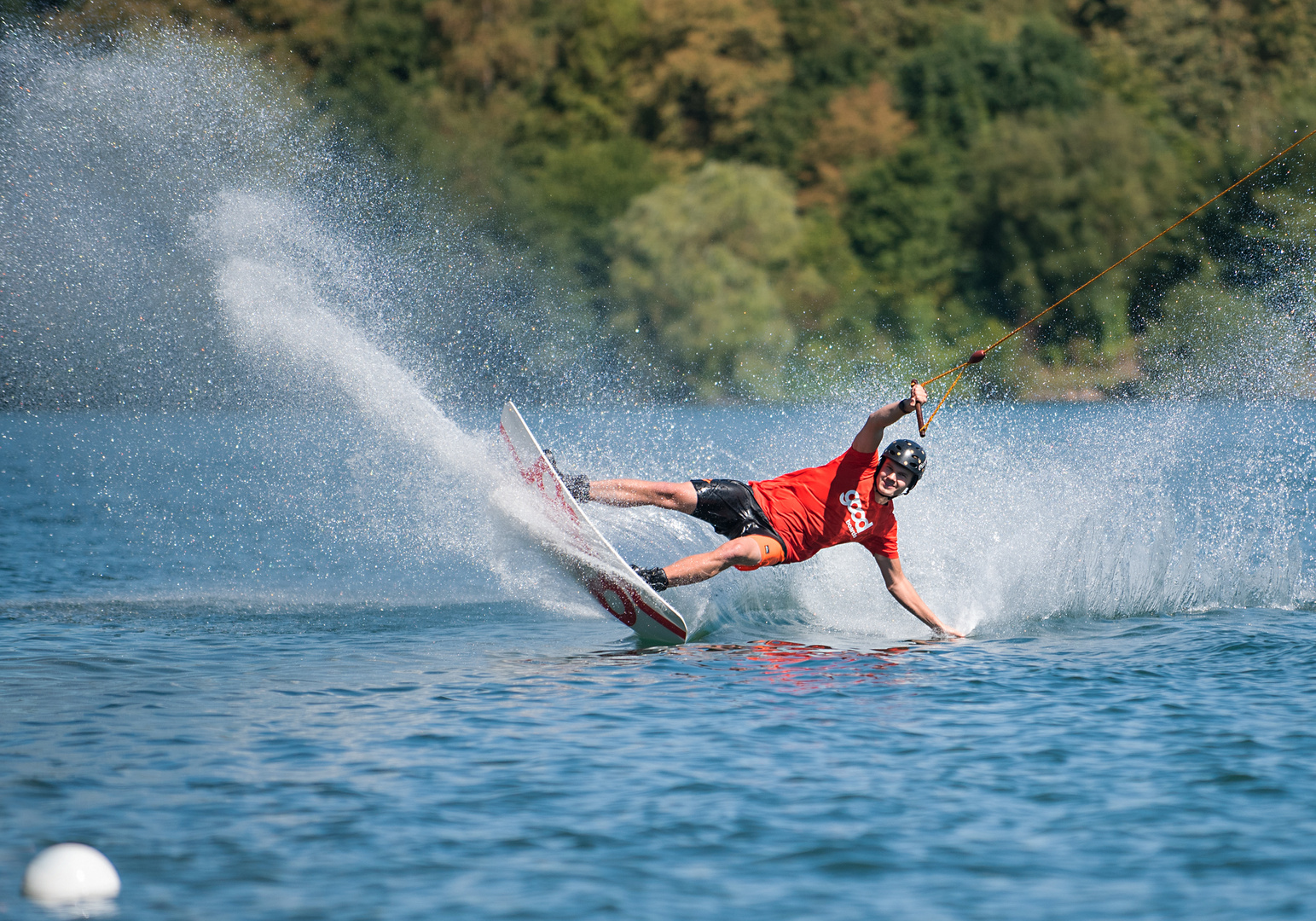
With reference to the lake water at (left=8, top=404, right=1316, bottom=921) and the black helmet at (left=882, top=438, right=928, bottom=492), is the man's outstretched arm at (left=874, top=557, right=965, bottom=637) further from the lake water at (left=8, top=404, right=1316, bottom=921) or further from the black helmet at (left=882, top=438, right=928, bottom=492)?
the black helmet at (left=882, top=438, right=928, bottom=492)

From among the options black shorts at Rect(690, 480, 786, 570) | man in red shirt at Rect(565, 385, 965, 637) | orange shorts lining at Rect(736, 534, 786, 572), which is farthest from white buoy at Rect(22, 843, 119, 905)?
black shorts at Rect(690, 480, 786, 570)

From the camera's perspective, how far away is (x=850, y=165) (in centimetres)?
6200

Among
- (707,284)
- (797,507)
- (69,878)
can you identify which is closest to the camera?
(69,878)

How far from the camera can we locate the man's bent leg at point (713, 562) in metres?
9.65

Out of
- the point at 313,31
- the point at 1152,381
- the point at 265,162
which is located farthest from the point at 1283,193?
the point at 313,31

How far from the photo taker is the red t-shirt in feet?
32.3

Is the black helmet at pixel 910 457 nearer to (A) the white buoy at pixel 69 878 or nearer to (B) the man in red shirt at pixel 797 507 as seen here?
(B) the man in red shirt at pixel 797 507

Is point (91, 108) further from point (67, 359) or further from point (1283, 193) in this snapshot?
point (1283, 193)

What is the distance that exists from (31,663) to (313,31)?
49.7m

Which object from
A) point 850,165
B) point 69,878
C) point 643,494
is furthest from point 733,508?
point 850,165

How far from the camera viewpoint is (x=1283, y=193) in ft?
151

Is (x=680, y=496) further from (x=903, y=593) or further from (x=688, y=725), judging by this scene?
(x=688, y=725)

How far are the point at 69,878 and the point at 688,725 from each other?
3418 mm

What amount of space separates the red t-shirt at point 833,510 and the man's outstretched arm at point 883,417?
97mm
